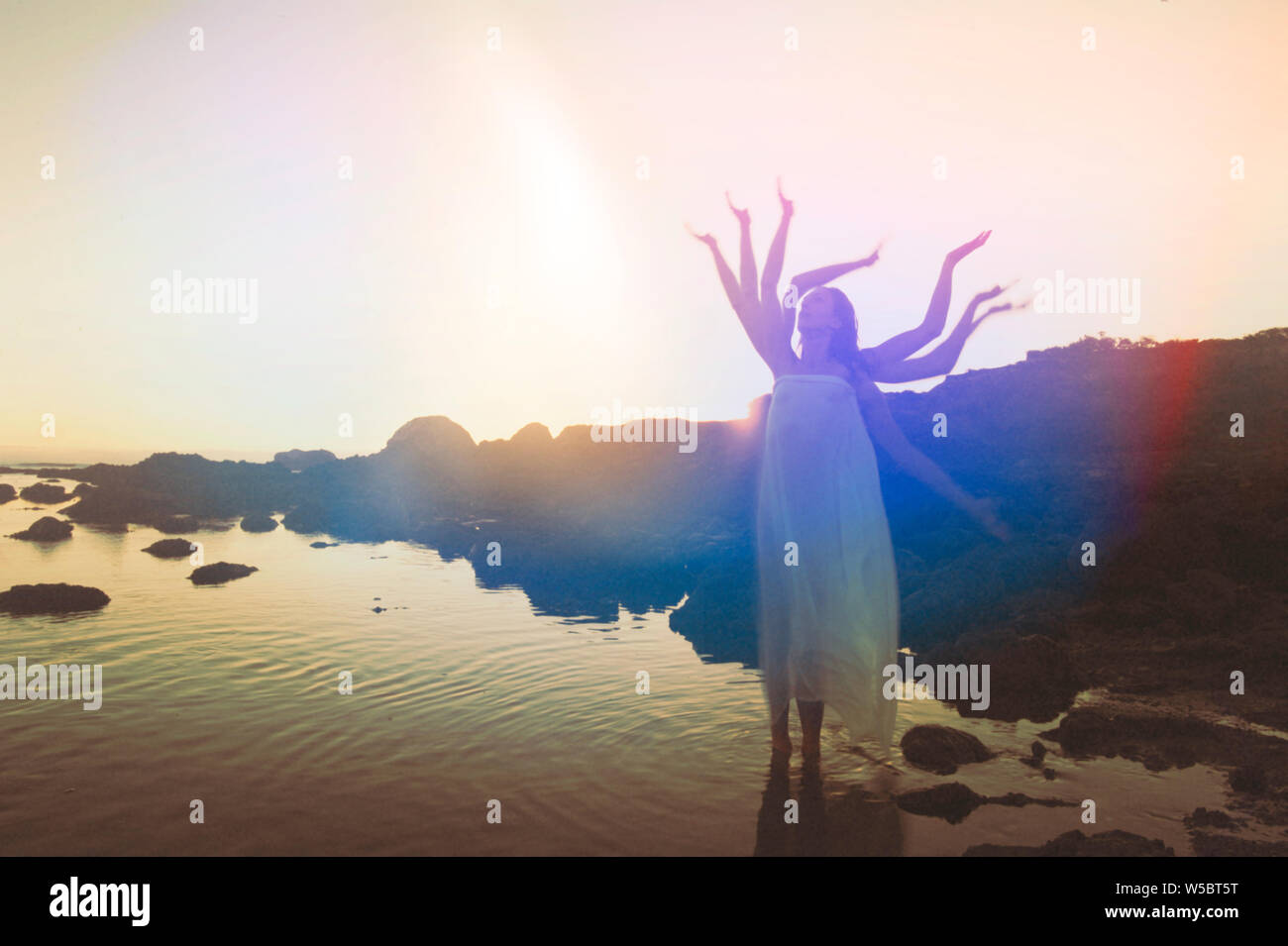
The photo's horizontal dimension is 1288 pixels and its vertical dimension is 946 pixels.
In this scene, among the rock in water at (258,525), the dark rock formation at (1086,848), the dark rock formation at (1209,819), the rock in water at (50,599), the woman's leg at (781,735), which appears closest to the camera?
the dark rock formation at (1086,848)

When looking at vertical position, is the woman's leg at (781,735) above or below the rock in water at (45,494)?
below

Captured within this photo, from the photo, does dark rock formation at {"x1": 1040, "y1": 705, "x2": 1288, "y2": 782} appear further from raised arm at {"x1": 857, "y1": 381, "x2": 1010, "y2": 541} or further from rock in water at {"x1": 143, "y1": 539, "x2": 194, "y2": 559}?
rock in water at {"x1": 143, "y1": 539, "x2": 194, "y2": 559}

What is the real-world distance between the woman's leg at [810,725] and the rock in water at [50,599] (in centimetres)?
1194

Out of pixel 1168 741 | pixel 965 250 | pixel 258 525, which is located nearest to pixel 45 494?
pixel 258 525

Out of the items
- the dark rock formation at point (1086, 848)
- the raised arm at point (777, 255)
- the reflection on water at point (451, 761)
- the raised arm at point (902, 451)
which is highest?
the raised arm at point (777, 255)

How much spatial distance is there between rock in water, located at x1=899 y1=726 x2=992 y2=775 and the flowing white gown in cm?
33

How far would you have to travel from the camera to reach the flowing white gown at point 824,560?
5.18 metres

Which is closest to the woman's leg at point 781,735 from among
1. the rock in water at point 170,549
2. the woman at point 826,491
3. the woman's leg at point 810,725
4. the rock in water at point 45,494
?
the woman at point 826,491

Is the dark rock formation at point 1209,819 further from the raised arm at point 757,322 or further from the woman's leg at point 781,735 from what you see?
the raised arm at point 757,322

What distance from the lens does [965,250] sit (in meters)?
5.50

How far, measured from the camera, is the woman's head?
5457 millimetres

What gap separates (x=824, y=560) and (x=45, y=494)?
4574 cm

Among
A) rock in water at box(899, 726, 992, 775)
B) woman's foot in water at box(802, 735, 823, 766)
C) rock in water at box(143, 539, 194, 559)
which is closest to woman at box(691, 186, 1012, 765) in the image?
woman's foot in water at box(802, 735, 823, 766)

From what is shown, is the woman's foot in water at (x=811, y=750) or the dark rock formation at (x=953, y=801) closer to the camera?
the dark rock formation at (x=953, y=801)
